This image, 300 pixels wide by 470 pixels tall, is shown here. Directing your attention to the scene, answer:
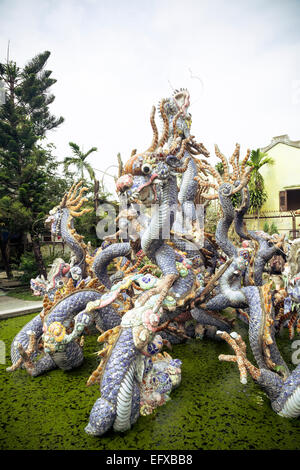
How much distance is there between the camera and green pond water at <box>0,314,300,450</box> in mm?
2092

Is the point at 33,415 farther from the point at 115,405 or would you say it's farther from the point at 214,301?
the point at 214,301

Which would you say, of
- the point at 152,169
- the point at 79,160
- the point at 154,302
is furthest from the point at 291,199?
the point at 154,302

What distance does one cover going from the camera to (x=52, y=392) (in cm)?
282

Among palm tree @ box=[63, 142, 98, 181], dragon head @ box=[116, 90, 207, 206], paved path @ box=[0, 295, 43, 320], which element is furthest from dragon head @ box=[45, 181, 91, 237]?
palm tree @ box=[63, 142, 98, 181]

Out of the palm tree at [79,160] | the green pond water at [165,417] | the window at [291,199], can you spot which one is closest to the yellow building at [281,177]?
the window at [291,199]

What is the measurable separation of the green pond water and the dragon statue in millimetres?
108

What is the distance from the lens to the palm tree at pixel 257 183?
1455 cm

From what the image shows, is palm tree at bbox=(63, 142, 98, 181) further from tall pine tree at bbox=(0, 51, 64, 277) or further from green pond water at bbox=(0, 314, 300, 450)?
green pond water at bbox=(0, 314, 300, 450)

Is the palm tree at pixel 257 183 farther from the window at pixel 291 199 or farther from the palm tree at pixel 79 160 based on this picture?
the palm tree at pixel 79 160

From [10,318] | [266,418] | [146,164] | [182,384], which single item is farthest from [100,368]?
[10,318]

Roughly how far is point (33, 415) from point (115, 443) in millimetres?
809

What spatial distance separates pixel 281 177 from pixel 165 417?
48.4 ft

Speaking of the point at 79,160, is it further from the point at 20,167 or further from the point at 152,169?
the point at 152,169

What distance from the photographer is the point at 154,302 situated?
250cm
